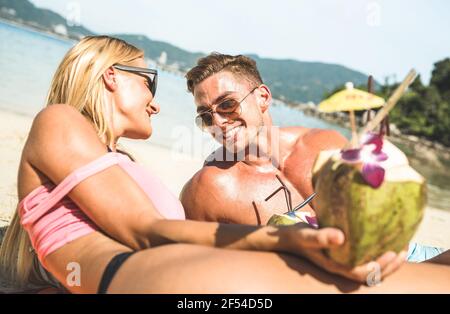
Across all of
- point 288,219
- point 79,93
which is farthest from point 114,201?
point 288,219

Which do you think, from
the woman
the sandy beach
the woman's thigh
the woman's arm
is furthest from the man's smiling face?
the woman's thigh

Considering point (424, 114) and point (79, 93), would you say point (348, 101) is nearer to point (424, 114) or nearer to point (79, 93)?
point (79, 93)

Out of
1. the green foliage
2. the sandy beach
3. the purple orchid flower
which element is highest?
the purple orchid flower

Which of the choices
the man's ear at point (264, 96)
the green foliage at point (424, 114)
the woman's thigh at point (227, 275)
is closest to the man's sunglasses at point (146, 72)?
the man's ear at point (264, 96)

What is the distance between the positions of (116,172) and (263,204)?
59.9 inches

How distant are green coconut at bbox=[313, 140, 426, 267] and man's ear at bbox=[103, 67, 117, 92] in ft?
4.70

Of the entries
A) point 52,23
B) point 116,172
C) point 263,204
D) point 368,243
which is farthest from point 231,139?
point 52,23

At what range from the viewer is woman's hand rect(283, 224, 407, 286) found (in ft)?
4.17

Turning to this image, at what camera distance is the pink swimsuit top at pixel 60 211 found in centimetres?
183

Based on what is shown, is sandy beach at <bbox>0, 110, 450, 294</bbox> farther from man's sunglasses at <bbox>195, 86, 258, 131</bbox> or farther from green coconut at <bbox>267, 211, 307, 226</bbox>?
green coconut at <bbox>267, 211, 307, 226</bbox>

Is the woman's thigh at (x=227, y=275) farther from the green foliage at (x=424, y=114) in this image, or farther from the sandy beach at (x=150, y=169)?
the green foliage at (x=424, y=114)
